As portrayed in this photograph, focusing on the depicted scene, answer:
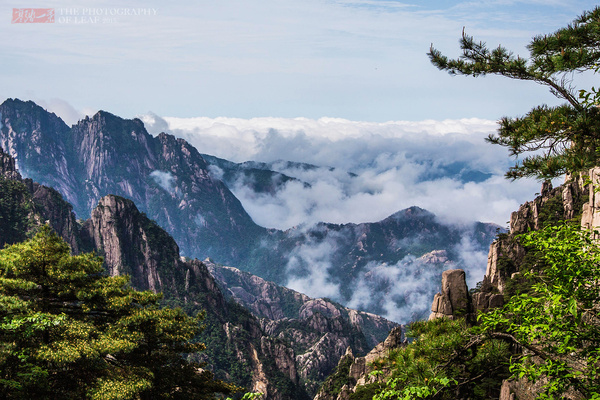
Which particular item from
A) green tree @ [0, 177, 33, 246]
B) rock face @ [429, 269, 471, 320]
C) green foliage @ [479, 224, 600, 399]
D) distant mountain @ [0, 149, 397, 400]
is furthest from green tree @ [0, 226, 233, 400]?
green tree @ [0, 177, 33, 246]

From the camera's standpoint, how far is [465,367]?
16.6m

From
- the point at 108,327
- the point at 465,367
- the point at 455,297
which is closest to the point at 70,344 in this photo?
the point at 108,327

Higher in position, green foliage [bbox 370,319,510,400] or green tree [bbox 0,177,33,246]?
green tree [bbox 0,177,33,246]

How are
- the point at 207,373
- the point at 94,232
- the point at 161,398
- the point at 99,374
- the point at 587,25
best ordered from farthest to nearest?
the point at 94,232, the point at 207,373, the point at 161,398, the point at 99,374, the point at 587,25

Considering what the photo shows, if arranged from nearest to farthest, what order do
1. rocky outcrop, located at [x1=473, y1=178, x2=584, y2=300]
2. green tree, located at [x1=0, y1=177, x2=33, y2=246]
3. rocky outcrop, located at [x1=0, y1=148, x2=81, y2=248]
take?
rocky outcrop, located at [x1=473, y1=178, x2=584, y2=300]
green tree, located at [x1=0, y1=177, x2=33, y2=246]
rocky outcrop, located at [x1=0, y1=148, x2=81, y2=248]

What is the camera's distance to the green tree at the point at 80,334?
875 inches

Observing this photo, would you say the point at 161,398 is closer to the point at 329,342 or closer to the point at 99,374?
the point at 99,374

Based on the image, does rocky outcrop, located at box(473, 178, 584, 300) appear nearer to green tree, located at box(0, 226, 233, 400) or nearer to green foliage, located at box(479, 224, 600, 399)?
green tree, located at box(0, 226, 233, 400)

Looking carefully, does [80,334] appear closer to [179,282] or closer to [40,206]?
[40,206]

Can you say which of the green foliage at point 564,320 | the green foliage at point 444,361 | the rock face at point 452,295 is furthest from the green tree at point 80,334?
the rock face at point 452,295

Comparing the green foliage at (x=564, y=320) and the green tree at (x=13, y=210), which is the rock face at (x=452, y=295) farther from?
the green tree at (x=13, y=210)

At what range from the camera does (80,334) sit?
2533cm

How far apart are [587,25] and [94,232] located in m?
196

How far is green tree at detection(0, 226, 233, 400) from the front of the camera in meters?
22.2
